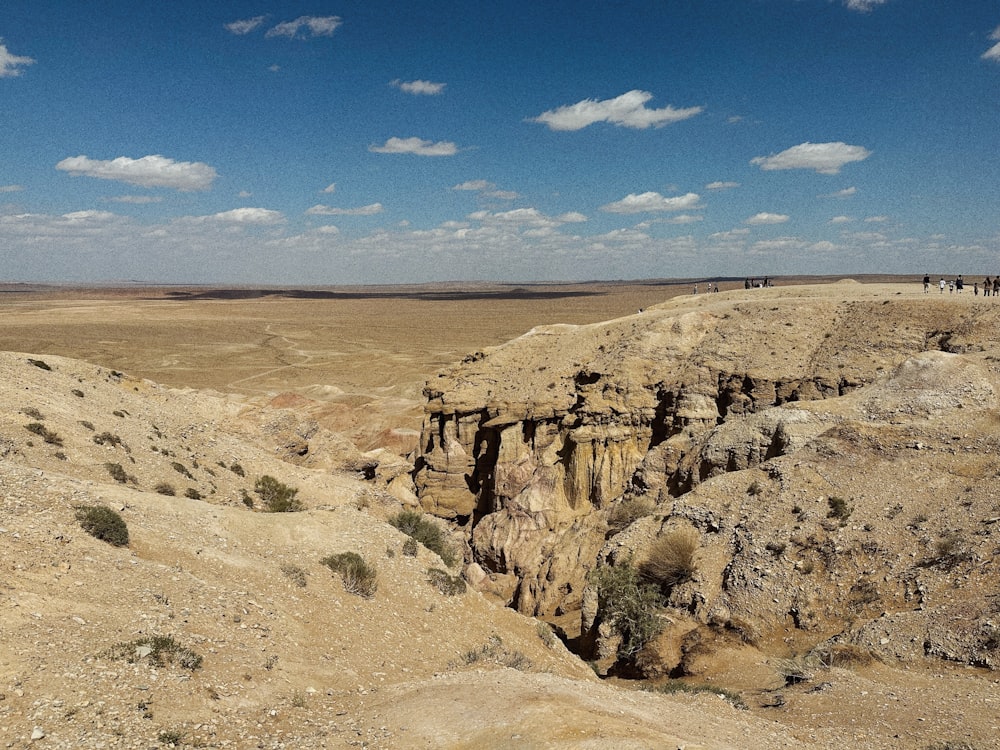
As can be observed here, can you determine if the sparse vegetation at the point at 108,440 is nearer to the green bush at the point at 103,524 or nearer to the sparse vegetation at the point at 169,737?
the green bush at the point at 103,524

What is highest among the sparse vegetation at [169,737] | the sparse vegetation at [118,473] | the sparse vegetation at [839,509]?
the sparse vegetation at [118,473]

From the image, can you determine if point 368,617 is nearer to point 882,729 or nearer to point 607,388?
point 882,729

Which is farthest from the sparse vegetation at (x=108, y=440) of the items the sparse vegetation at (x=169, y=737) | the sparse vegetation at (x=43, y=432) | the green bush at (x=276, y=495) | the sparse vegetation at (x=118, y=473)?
the sparse vegetation at (x=169, y=737)

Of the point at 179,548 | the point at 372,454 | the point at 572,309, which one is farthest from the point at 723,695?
the point at 572,309

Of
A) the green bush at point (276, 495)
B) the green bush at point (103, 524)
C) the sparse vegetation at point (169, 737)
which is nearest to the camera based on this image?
the sparse vegetation at point (169, 737)

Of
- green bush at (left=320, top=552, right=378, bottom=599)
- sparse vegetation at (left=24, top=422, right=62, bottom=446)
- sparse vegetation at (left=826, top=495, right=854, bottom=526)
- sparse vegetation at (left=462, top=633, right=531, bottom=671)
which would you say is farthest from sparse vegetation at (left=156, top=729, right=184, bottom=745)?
sparse vegetation at (left=826, top=495, right=854, bottom=526)

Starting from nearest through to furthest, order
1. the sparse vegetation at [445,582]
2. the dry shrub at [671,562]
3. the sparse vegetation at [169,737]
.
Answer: the sparse vegetation at [169,737]
the sparse vegetation at [445,582]
the dry shrub at [671,562]
